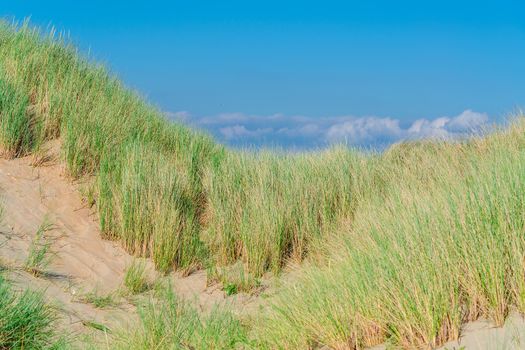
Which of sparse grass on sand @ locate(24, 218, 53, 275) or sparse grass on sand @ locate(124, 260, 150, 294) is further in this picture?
sparse grass on sand @ locate(124, 260, 150, 294)

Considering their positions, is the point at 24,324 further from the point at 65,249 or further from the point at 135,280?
the point at 65,249

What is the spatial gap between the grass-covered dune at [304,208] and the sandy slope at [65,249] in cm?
21

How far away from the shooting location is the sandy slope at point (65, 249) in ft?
20.2

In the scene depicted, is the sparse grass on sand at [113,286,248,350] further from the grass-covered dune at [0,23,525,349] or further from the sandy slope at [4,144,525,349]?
the sandy slope at [4,144,525,349]

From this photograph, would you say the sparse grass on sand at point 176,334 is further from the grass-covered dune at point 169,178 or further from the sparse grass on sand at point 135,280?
the grass-covered dune at point 169,178

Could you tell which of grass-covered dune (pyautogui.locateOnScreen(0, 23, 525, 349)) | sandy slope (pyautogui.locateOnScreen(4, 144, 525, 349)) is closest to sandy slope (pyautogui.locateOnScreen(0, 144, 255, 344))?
sandy slope (pyautogui.locateOnScreen(4, 144, 525, 349))

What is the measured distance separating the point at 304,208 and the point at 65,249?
2.73 metres

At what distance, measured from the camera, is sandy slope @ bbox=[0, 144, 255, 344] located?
20.2ft

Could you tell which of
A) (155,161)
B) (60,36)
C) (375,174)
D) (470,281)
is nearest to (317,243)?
(375,174)

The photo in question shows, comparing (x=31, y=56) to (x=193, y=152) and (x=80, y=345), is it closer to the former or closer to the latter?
(x=193, y=152)

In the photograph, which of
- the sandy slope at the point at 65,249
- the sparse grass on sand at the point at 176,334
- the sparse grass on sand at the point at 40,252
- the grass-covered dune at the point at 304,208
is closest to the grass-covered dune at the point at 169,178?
the grass-covered dune at the point at 304,208

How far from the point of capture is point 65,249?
7203 mm

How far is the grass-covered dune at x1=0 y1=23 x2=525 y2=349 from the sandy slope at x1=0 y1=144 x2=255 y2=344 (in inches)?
8.4

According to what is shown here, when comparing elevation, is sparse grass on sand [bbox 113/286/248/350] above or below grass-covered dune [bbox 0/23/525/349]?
below
